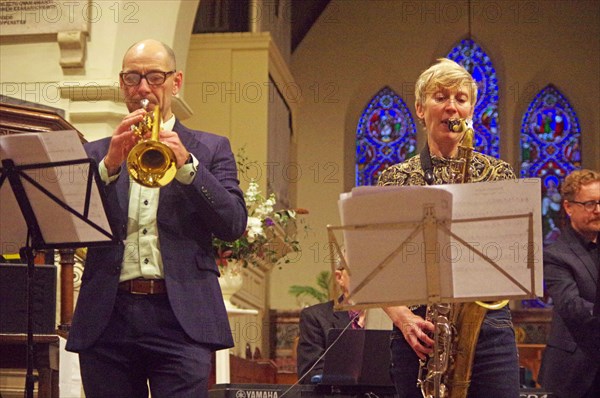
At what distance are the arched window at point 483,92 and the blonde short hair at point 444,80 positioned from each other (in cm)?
1173

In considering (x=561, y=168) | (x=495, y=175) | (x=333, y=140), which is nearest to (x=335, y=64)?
(x=333, y=140)

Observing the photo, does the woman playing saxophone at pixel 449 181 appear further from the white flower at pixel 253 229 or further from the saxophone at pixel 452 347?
the white flower at pixel 253 229

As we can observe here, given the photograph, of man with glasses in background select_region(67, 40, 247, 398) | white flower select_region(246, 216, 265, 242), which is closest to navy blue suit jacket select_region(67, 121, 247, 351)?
man with glasses in background select_region(67, 40, 247, 398)

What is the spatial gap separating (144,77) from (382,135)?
488 inches

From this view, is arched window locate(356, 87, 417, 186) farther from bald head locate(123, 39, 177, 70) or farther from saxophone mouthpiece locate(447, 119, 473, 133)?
bald head locate(123, 39, 177, 70)

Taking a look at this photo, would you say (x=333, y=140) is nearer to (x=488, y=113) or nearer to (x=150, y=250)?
(x=488, y=113)

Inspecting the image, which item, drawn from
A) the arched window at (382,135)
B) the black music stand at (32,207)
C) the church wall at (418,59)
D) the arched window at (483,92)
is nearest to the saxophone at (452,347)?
the black music stand at (32,207)

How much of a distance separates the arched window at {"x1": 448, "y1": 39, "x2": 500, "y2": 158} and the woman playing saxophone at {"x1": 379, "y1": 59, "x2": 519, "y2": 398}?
11.8 metres

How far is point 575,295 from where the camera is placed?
181 inches

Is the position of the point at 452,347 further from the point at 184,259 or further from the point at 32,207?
the point at 32,207

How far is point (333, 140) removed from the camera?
15086mm

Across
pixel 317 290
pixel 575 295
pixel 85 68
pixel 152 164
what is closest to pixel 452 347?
pixel 152 164

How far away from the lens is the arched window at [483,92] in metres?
15.0

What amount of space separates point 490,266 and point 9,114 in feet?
10.7
